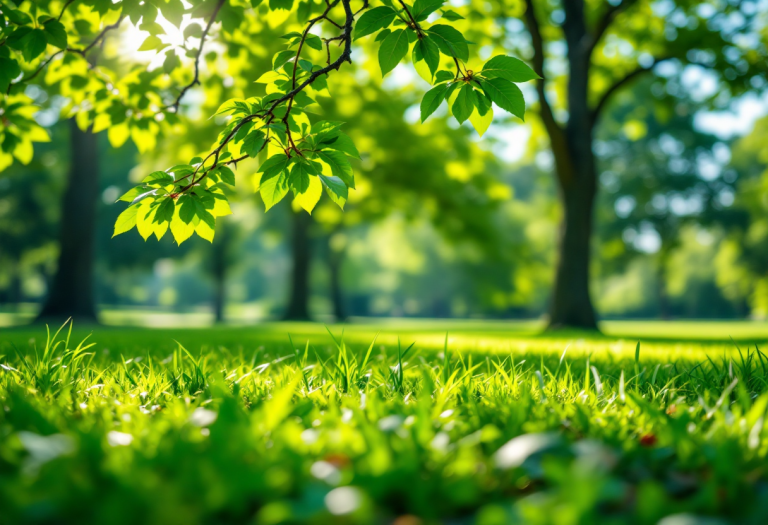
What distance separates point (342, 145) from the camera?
7.24 ft

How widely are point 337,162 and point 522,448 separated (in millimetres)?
1426

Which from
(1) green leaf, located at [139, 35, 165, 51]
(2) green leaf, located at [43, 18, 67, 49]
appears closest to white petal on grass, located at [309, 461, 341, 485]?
(2) green leaf, located at [43, 18, 67, 49]

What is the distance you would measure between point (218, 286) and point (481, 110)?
30301mm

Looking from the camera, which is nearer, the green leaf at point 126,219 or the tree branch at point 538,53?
the green leaf at point 126,219

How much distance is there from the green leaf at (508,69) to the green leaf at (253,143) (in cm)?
98

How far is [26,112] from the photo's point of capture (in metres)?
3.42

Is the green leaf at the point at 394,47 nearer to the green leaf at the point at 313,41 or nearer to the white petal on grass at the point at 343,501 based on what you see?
the green leaf at the point at 313,41

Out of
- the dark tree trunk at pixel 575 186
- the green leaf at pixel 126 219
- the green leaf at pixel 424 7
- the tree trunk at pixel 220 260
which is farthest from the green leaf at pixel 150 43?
the tree trunk at pixel 220 260

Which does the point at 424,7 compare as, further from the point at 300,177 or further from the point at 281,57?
the point at 300,177

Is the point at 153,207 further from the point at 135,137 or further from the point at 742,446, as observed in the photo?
the point at 742,446

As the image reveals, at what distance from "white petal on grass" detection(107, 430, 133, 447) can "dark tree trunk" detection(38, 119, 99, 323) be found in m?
11.8

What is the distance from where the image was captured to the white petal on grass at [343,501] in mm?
977

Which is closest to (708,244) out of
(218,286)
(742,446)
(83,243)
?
(218,286)

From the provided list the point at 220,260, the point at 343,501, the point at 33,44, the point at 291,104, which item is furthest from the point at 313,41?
the point at 220,260
